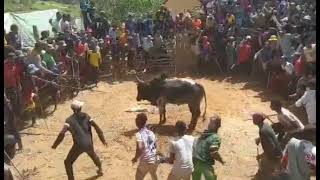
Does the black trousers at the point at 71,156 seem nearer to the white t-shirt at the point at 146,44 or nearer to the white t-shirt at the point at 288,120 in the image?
the white t-shirt at the point at 288,120

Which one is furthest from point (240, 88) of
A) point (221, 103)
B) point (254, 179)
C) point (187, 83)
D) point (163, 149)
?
point (254, 179)

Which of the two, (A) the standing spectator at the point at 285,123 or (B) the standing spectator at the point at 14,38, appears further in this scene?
(B) the standing spectator at the point at 14,38

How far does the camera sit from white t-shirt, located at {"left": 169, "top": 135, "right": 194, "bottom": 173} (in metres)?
8.63

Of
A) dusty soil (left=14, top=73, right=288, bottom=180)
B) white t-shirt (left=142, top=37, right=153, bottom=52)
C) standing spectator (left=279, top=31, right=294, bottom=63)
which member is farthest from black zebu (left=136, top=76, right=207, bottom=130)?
white t-shirt (left=142, top=37, right=153, bottom=52)

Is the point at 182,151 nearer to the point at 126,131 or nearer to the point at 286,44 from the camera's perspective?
the point at 126,131

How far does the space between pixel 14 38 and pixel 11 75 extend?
1704 mm

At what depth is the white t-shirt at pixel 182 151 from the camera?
28.3 ft

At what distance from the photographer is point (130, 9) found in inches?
1059

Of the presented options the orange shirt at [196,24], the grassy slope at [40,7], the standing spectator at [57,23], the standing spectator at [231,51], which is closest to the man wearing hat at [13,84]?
the grassy slope at [40,7]

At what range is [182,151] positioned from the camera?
8641 millimetres

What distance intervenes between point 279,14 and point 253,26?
2.94ft

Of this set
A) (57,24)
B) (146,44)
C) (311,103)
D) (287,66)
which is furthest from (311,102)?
(146,44)

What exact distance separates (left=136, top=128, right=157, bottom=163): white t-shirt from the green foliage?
15493 millimetres

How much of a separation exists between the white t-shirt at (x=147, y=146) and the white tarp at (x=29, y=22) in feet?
17.0
